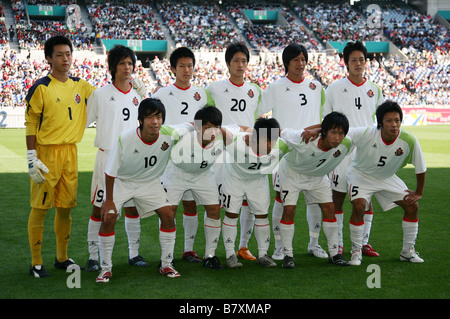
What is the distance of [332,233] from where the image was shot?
5.34 metres

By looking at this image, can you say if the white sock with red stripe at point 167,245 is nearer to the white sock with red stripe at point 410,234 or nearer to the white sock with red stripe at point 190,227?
the white sock with red stripe at point 190,227

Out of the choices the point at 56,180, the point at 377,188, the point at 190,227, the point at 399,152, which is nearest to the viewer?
the point at 56,180

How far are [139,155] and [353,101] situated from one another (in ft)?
9.11

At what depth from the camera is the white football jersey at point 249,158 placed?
518 centimetres

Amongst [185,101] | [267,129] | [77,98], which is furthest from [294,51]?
[77,98]

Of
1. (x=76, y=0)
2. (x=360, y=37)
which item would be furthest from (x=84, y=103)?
(x=360, y=37)

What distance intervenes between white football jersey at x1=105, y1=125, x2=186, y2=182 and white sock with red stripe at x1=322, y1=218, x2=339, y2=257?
1842 millimetres

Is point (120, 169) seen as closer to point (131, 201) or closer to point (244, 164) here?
point (131, 201)

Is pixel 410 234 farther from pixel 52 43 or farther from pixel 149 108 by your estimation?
pixel 52 43

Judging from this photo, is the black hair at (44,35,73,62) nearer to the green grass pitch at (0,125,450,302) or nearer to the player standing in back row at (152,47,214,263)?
the player standing in back row at (152,47,214,263)

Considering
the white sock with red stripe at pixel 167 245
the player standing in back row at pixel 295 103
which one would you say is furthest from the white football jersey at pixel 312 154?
the white sock with red stripe at pixel 167 245

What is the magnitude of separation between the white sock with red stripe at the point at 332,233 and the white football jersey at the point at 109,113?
7.76 feet
